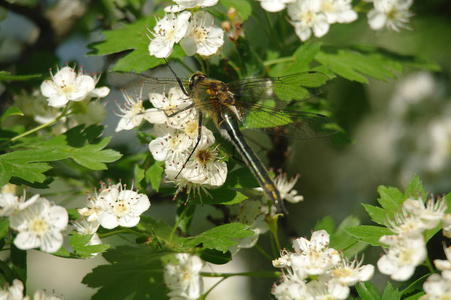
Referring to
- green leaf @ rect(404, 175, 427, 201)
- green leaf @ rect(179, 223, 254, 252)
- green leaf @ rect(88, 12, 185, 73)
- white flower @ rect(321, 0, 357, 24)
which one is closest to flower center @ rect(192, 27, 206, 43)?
green leaf @ rect(88, 12, 185, 73)

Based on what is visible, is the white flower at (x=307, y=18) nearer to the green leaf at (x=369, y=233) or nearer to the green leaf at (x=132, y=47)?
the green leaf at (x=132, y=47)

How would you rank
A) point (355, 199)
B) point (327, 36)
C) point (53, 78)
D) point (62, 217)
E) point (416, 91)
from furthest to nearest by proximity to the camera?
point (355, 199) < point (416, 91) < point (327, 36) < point (53, 78) < point (62, 217)

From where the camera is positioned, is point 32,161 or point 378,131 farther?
point 378,131

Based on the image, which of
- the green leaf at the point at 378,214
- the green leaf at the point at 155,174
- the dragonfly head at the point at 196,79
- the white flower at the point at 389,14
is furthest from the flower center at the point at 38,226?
A: the white flower at the point at 389,14

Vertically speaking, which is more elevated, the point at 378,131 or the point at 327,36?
the point at 327,36

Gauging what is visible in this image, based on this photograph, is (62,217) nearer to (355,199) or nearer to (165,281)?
(165,281)

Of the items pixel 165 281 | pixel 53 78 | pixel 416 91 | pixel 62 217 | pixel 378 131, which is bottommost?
pixel 378 131

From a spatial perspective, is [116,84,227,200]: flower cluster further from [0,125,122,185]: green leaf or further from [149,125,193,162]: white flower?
[0,125,122,185]: green leaf

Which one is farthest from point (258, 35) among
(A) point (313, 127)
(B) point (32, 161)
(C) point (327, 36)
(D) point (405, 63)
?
(B) point (32, 161)
